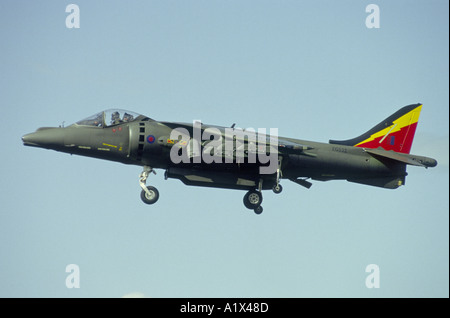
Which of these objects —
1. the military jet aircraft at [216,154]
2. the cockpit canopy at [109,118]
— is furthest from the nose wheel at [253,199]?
the cockpit canopy at [109,118]

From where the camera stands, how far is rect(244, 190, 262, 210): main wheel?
3559 cm

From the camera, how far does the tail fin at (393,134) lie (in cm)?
3772

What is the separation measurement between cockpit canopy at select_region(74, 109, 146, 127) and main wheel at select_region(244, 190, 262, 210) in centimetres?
588

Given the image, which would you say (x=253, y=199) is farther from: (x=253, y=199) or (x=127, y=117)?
(x=127, y=117)

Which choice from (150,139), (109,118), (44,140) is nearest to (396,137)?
(150,139)

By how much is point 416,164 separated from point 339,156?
11.7ft

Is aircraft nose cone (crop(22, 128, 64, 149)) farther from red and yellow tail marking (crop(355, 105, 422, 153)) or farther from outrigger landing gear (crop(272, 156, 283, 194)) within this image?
red and yellow tail marking (crop(355, 105, 422, 153))

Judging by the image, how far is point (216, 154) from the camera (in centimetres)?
3369

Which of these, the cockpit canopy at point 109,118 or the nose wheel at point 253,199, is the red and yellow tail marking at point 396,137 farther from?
the cockpit canopy at point 109,118

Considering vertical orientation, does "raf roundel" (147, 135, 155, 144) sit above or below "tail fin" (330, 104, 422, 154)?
below

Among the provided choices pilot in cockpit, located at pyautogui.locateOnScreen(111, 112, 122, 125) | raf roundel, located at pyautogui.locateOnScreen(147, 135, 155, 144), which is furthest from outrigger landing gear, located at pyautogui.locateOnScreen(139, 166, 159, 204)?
pilot in cockpit, located at pyautogui.locateOnScreen(111, 112, 122, 125)

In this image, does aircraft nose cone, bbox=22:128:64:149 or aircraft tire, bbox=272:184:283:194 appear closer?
aircraft nose cone, bbox=22:128:64:149

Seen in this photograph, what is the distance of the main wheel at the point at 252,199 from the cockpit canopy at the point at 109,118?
588 cm
